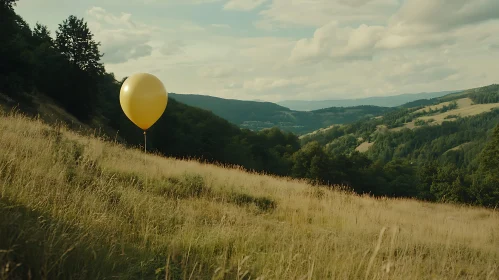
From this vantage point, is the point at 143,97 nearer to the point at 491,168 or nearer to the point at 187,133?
the point at 187,133

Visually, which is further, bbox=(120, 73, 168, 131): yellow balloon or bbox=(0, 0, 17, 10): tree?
bbox=(0, 0, 17, 10): tree

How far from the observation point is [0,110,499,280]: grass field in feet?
9.54

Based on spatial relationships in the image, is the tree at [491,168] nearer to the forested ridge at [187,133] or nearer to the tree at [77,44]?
the forested ridge at [187,133]

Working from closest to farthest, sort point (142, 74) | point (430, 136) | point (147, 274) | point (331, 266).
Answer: point (147, 274) → point (331, 266) → point (142, 74) → point (430, 136)

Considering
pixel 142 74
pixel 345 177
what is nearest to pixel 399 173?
pixel 345 177

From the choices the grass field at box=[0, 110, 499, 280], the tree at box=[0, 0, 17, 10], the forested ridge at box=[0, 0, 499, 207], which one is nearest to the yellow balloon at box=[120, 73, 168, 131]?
the grass field at box=[0, 110, 499, 280]

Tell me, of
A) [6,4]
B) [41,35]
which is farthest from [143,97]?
[41,35]

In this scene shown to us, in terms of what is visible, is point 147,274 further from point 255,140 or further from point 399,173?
point 399,173

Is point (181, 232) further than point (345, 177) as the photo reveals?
No

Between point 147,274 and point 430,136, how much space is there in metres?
218

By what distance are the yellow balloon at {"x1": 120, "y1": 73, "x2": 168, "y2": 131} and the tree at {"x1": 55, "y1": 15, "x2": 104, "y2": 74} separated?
29.2 m

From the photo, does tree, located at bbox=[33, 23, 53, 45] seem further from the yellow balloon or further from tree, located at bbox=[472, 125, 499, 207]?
tree, located at bbox=[472, 125, 499, 207]

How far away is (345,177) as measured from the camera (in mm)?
65125

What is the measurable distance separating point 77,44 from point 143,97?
101 ft
